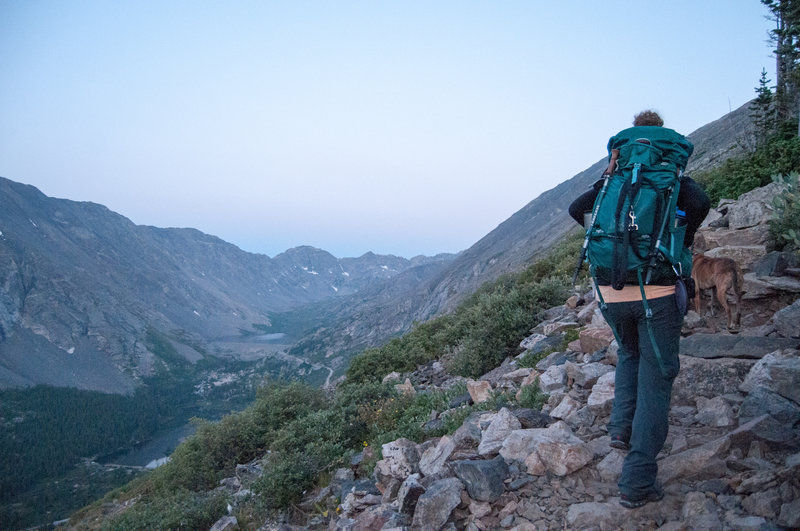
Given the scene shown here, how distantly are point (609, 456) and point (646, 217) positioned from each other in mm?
2140

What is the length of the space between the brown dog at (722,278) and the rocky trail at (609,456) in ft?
1.05

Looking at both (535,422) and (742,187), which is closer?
(535,422)

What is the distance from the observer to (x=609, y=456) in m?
3.74

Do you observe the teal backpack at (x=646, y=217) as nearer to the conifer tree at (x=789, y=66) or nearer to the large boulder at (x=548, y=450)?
the large boulder at (x=548, y=450)

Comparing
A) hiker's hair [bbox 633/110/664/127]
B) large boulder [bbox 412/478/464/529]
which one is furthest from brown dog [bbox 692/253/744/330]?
large boulder [bbox 412/478/464/529]

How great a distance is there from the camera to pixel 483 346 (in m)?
9.43

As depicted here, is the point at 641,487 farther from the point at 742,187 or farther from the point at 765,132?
the point at 765,132

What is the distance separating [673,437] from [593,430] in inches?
28.5

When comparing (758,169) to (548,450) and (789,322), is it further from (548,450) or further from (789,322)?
(548,450)

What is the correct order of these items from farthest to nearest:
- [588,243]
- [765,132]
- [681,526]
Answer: [765,132]
[588,243]
[681,526]

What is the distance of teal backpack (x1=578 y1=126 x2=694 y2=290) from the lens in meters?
2.95

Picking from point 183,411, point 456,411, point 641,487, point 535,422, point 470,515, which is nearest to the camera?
point 641,487

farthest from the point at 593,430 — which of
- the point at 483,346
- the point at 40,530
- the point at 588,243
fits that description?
the point at 40,530

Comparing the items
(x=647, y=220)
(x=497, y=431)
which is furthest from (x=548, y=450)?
(x=647, y=220)
